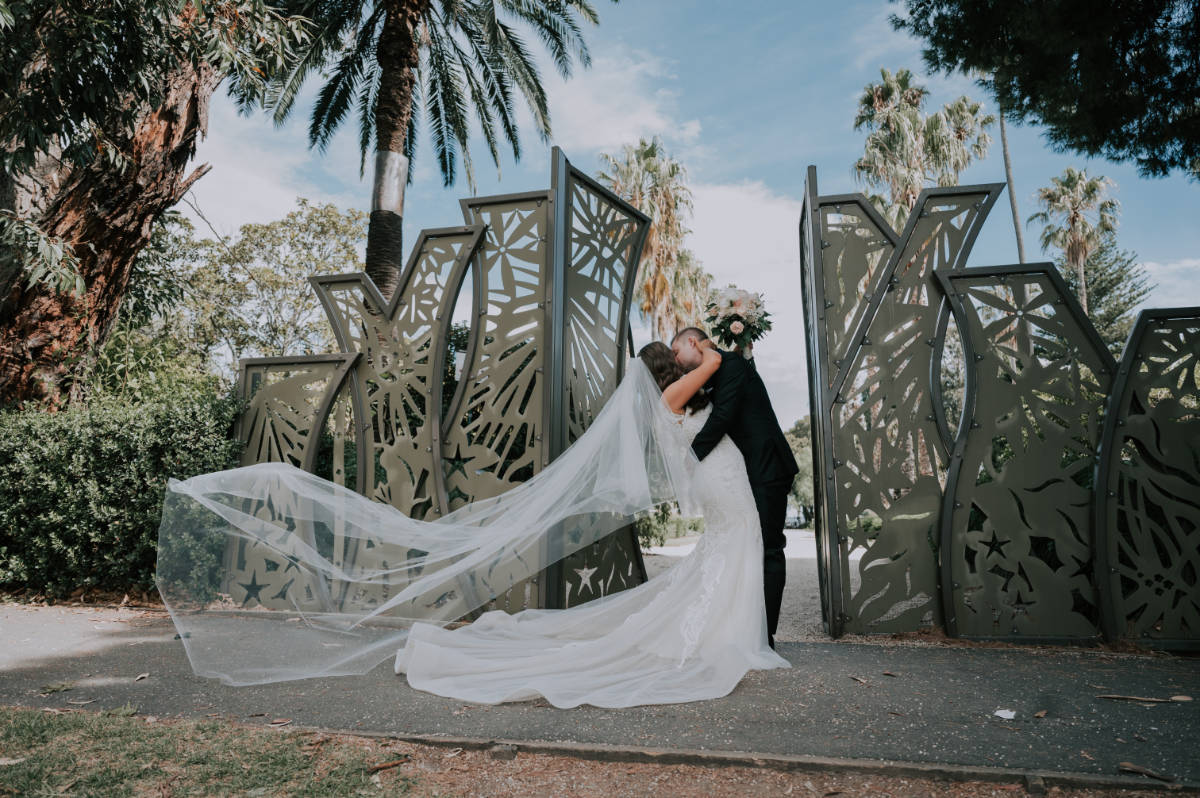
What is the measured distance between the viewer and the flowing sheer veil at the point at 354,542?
432cm

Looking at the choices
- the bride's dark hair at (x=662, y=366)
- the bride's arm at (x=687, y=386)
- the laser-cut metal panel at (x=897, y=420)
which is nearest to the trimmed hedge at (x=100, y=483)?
the bride's dark hair at (x=662, y=366)

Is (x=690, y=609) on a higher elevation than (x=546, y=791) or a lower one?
higher

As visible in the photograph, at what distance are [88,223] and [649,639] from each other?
29.2 ft

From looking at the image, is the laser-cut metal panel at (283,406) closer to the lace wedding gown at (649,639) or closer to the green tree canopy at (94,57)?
the lace wedding gown at (649,639)

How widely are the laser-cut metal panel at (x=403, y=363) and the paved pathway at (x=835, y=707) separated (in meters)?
2.08

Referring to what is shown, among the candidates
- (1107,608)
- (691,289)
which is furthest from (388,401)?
(691,289)

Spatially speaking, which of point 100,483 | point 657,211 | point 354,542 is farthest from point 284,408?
point 657,211

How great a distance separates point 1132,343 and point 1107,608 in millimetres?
2129

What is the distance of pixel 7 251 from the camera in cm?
837

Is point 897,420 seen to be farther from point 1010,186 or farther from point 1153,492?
Result: point 1010,186

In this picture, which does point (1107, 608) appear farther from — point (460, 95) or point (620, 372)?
point (460, 95)

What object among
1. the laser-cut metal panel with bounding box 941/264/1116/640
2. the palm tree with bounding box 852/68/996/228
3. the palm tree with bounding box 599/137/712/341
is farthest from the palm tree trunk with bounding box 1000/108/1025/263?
the laser-cut metal panel with bounding box 941/264/1116/640

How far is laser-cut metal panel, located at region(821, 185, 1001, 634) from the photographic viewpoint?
5.78 meters

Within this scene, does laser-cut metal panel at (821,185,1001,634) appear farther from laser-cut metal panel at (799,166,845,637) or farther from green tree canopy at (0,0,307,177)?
green tree canopy at (0,0,307,177)
